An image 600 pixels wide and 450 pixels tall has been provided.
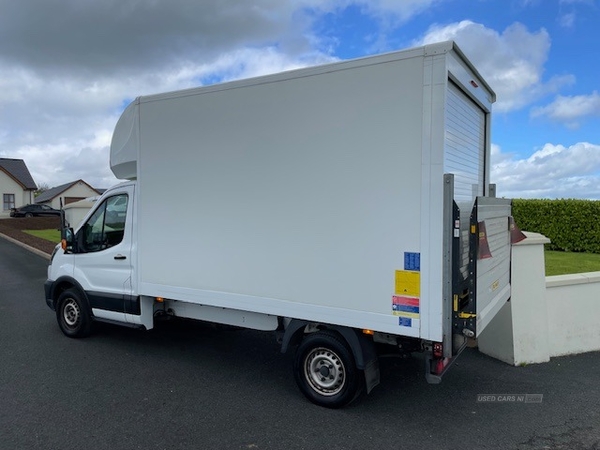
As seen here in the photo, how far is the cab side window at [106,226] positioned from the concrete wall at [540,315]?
499cm

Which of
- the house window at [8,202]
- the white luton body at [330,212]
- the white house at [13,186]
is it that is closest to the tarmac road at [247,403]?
the white luton body at [330,212]

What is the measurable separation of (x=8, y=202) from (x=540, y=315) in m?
59.9

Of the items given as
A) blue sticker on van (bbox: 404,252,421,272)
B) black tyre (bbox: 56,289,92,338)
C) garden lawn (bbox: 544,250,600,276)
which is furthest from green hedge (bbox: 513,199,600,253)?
black tyre (bbox: 56,289,92,338)

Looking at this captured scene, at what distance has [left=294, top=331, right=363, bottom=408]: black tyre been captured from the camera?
13.6 feet

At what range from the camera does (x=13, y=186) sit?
173 feet

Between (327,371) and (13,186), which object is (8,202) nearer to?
(13,186)

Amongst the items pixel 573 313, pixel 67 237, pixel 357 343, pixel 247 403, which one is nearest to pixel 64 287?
pixel 67 237

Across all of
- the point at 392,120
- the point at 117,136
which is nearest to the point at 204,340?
the point at 117,136

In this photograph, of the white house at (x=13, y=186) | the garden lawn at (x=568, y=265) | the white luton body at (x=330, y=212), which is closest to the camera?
the white luton body at (x=330, y=212)

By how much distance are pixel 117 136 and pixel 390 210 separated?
159 inches

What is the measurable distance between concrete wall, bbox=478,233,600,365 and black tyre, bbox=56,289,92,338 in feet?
17.9

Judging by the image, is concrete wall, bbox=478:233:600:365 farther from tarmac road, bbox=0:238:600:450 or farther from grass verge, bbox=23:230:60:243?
grass verge, bbox=23:230:60:243

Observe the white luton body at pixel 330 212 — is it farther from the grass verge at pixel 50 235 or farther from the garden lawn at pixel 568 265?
the grass verge at pixel 50 235

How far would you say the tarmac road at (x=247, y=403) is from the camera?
12.3ft
